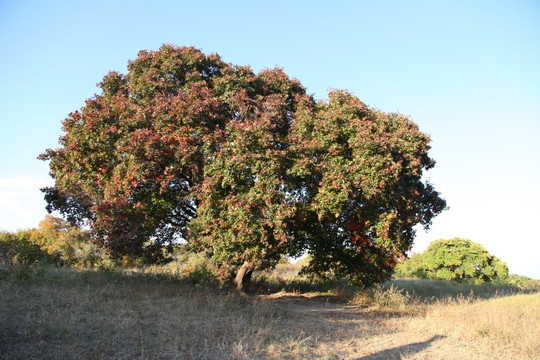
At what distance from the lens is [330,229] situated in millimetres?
11789

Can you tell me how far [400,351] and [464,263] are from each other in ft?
65.7

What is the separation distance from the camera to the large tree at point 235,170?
9.78 m

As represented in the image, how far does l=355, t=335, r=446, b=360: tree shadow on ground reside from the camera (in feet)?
23.3

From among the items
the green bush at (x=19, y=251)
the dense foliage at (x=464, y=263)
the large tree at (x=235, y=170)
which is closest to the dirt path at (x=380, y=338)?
the large tree at (x=235, y=170)

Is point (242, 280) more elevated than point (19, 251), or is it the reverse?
point (19, 251)

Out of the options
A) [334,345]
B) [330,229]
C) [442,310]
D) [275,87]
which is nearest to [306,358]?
[334,345]

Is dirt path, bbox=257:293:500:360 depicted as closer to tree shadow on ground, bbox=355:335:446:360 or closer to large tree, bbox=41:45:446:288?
tree shadow on ground, bbox=355:335:446:360

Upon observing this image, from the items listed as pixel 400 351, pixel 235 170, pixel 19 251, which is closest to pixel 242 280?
pixel 235 170

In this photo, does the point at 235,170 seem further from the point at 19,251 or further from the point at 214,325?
the point at 19,251

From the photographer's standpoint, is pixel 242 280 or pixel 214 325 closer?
pixel 214 325

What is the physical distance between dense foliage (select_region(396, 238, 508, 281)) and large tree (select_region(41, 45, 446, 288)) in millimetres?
13387

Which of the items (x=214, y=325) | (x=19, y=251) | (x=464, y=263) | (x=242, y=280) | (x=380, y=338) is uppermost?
(x=464, y=263)

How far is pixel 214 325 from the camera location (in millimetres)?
8195

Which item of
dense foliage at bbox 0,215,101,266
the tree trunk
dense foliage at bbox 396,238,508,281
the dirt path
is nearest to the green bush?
dense foliage at bbox 0,215,101,266
